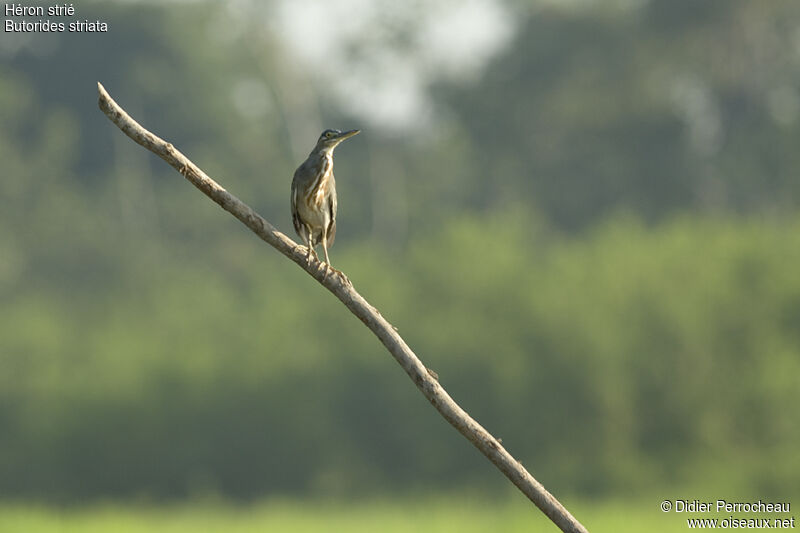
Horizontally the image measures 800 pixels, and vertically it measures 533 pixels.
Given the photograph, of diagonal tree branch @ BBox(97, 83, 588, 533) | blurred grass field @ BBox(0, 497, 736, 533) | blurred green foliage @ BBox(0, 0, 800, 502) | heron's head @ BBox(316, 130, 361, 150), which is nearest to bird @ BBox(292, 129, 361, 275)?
heron's head @ BBox(316, 130, 361, 150)

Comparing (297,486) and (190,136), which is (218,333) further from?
(190,136)

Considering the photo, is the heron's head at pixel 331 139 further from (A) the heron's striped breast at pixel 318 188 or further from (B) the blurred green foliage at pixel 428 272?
(B) the blurred green foliage at pixel 428 272

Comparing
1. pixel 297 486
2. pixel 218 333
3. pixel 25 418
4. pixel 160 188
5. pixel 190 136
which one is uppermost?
pixel 190 136

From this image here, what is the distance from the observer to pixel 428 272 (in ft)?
87.0

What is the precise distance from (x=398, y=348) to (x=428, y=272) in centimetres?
2256

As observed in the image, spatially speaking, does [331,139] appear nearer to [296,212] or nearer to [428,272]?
[296,212]

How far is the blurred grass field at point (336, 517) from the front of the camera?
1902 cm

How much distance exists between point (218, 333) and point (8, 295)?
25.9ft

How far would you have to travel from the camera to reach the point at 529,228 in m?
32.7

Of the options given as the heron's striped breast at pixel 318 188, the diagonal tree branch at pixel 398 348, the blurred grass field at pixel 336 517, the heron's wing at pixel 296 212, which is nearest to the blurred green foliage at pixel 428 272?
the blurred grass field at pixel 336 517

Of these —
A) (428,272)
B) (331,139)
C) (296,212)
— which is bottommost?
(296,212)

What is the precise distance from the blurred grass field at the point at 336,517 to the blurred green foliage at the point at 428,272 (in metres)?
0.71

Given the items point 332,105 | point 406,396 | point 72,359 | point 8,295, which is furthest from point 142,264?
point 406,396

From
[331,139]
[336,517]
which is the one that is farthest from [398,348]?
[336,517]
